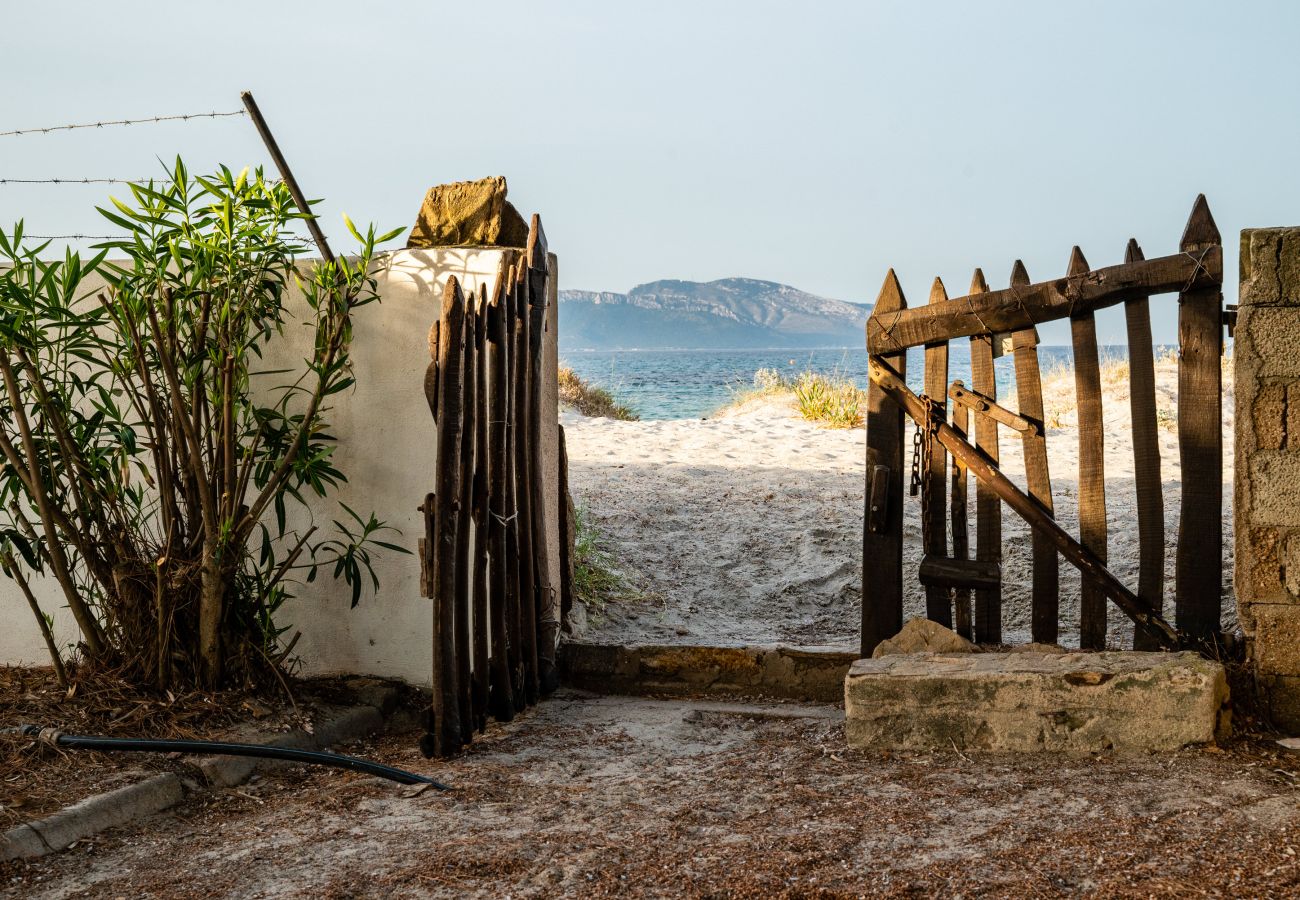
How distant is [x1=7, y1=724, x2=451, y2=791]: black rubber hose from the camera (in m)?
3.73

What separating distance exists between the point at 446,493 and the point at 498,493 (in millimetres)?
447

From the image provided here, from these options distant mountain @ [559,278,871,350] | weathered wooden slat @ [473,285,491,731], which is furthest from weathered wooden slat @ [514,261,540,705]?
distant mountain @ [559,278,871,350]

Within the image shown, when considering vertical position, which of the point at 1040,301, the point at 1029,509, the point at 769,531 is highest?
the point at 1040,301

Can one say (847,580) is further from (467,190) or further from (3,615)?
(3,615)

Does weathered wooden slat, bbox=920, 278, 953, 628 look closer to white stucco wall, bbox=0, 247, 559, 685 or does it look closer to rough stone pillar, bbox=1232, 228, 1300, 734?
rough stone pillar, bbox=1232, 228, 1300, 734

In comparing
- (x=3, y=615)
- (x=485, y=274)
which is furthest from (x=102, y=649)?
(x=485, y=274)

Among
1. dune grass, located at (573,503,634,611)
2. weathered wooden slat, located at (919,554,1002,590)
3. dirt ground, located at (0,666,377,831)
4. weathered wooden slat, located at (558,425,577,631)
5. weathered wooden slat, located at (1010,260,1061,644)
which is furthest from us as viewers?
dune grass, located at (573,503,634,611)

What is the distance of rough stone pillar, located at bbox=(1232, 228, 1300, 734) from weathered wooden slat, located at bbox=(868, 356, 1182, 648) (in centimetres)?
39

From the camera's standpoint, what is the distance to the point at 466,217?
4668 mm

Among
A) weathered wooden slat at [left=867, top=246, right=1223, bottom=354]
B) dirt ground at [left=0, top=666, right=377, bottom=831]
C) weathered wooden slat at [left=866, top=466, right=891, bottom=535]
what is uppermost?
weathered wooden slat at [left=867, top=246, right=1223, bottom=354]

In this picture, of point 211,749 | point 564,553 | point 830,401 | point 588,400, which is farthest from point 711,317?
point 211,749

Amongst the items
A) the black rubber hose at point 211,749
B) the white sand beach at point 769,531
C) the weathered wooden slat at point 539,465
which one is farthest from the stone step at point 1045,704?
the black rubber hose at point 211,749

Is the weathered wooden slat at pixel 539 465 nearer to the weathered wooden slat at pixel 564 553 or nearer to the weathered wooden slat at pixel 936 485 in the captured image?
the weathered wooden slat at pixel 564 553

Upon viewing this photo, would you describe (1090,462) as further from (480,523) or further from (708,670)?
(480,523)
